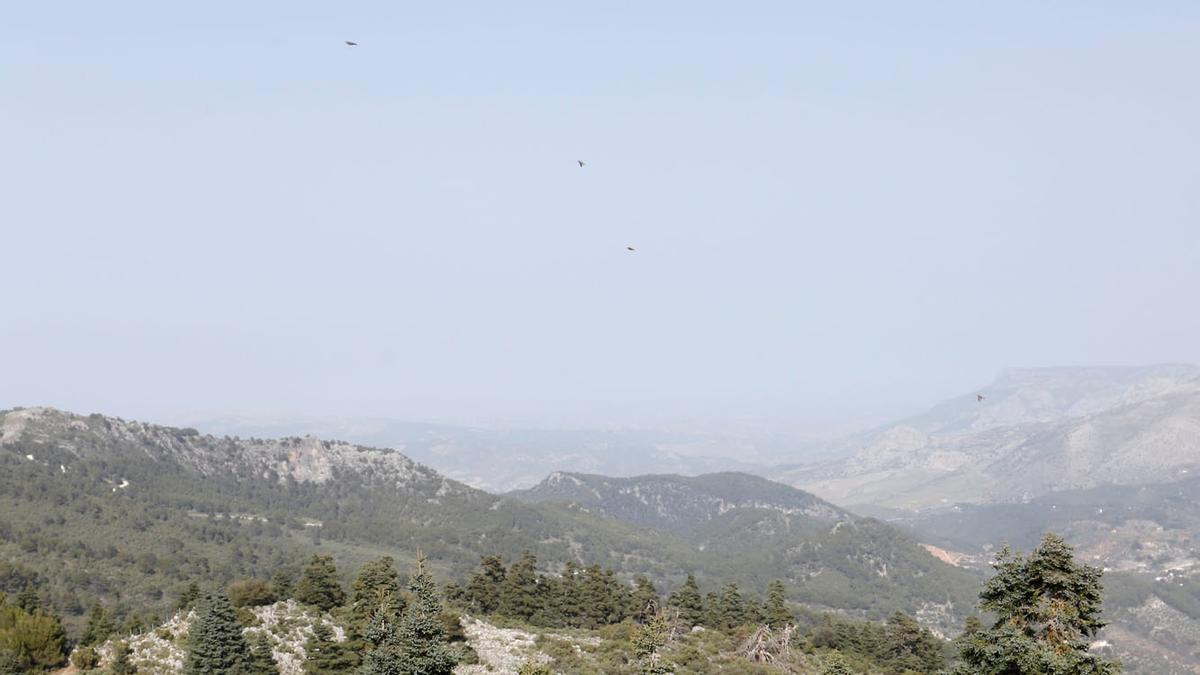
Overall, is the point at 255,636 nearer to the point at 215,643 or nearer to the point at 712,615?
the point at 215,643

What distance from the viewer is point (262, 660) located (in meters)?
58.2

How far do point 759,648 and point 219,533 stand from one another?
15910 centimetres

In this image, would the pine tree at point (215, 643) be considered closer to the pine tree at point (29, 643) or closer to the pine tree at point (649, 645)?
the pine tree at point (29, 643)

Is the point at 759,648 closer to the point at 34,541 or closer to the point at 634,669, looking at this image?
the point at 634,669

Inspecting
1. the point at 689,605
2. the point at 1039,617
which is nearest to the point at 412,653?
the point at 1039,617

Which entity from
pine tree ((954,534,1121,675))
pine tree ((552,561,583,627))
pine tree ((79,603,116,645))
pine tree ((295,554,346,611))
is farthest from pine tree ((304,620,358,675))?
pine tree ((954,534,1121,675))

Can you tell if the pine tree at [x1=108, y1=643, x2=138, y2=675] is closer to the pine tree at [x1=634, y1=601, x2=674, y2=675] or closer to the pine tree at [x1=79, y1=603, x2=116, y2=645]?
the pine tree at [x1=79, y1=603, x2=116, y2=645]

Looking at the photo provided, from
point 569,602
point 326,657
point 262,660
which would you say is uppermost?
point 262,660

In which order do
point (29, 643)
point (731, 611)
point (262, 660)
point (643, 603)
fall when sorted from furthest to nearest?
point (731, 611)
point (643, 603)
point (29, 643)
point (262, 660)

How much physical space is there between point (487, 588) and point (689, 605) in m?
26.2

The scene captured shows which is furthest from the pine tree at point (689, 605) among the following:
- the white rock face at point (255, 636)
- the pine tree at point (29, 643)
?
the pine tree at point (29, 643)

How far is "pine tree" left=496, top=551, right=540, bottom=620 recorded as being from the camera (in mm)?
96250

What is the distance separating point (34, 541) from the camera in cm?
13950

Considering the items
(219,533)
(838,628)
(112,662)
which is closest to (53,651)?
(112,662)
